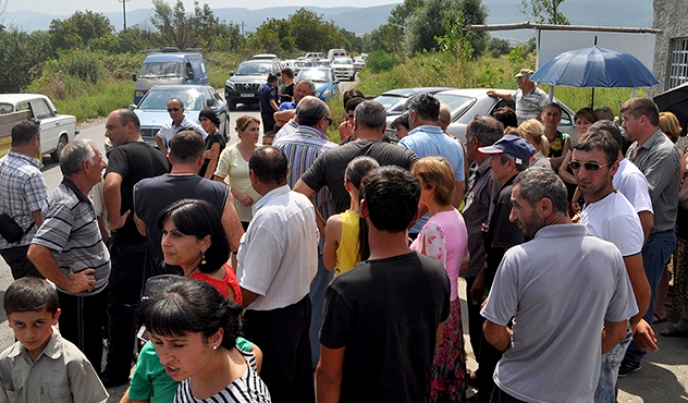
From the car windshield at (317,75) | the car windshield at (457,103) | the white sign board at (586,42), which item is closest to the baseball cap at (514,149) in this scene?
the car windshield at (457,103)

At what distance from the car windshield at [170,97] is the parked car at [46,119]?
2.05 m

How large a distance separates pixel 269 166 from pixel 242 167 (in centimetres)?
246

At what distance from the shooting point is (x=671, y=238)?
16.2 ft

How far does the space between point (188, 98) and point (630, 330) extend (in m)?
13.1

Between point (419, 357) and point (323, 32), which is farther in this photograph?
point (323, 32)

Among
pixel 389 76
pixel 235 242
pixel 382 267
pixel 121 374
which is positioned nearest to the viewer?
pixel 382 267

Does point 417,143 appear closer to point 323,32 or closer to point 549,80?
point 549,80

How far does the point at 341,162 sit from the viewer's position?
450 centimetres

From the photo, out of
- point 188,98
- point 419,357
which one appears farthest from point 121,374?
point 188,98

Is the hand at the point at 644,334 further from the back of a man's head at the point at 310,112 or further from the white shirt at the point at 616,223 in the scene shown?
the back of a man's head at the point at 310,112

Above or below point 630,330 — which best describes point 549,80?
above

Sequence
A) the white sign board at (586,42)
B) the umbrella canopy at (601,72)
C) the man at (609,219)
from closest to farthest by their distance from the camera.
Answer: the man at (609,219) → the umbrella canopy at (601,72) → the white sign board at (586,42)

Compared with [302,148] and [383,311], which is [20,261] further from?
[383,311]

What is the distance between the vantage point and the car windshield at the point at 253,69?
26078 mm
